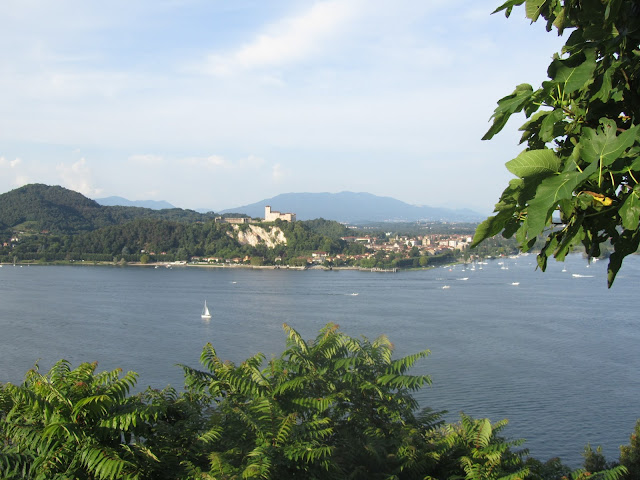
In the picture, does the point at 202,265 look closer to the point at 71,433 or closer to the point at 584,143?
the point at 71,433

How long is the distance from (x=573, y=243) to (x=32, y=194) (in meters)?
64.9

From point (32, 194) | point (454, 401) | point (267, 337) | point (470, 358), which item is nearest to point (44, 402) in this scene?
point (454, 401)

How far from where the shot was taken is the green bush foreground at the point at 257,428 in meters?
1.91

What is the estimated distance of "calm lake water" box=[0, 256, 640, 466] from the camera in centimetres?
920

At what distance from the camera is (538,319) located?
17.4 metres

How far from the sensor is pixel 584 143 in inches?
27.4

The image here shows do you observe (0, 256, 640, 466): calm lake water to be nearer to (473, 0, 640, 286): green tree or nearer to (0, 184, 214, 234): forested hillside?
(473, 0, 640, 286): green tree

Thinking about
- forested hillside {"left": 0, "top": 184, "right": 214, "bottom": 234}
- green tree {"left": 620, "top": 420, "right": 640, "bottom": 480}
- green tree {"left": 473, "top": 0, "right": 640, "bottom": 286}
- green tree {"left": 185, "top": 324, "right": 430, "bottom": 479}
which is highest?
forested hillside {"left": 0, "top": 184, "right": 214, "bottom": 234}

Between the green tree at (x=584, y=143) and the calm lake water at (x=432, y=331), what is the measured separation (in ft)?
21.5

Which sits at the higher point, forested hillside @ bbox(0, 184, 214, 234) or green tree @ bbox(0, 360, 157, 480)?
forested hillside @ bbox(0, 184, 214, 234)

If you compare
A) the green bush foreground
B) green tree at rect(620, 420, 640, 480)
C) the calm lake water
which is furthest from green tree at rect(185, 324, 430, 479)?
the calm lake water

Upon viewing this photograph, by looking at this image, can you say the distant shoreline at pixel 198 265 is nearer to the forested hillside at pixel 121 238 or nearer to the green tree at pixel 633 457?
the forested hillside at pixel 121 238

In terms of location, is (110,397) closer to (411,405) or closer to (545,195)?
(411,405)

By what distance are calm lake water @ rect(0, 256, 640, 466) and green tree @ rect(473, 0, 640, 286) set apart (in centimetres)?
655
